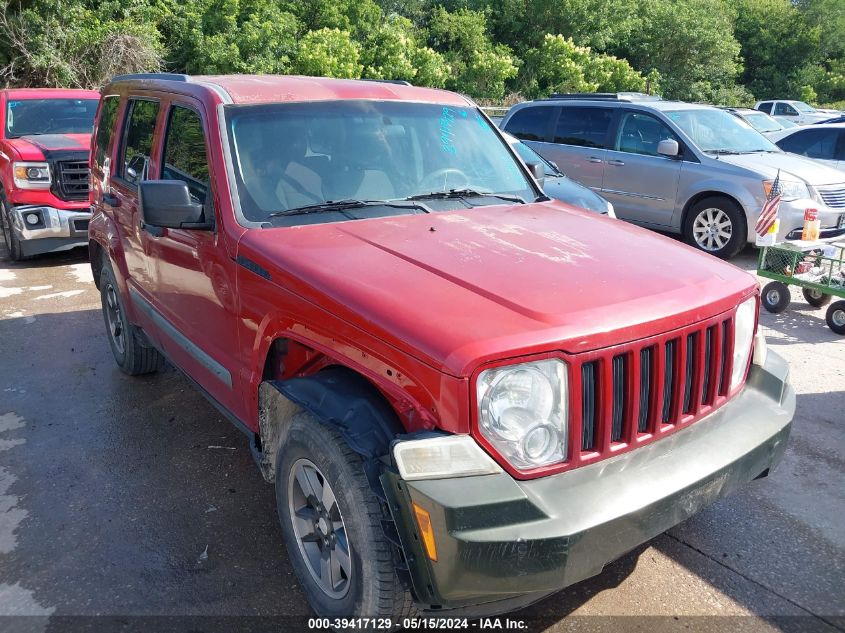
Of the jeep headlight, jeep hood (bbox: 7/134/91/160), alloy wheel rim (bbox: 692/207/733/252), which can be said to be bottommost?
alloy wheel rim (bbox: 692/207/733/252)

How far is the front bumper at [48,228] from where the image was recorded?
8117mm

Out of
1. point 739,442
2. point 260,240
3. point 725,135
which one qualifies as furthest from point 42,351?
point 725,135

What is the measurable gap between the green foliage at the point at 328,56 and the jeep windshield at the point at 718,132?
54.6 ft

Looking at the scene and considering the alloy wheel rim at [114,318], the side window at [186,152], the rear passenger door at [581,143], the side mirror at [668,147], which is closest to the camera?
the side window at [186,152]

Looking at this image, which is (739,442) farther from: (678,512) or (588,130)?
(588,130)

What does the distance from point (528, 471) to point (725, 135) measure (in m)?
8.64

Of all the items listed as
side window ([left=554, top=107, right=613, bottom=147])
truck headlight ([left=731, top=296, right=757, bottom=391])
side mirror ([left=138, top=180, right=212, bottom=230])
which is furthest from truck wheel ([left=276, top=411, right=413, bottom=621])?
side window ([left=554, top=107, right=613, bottom=147])

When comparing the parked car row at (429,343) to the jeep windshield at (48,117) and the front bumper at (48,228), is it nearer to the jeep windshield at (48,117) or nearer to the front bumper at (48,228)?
the front bumper at (48,228)

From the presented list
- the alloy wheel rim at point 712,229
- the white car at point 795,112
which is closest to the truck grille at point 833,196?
the alloy wheel rim at point 712,229

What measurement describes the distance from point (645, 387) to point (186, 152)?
2.54 meters

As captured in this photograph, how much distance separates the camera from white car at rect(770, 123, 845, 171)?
1148 cm

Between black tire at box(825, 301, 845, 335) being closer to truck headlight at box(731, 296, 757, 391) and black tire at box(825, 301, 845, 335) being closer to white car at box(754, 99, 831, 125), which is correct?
truck headlight at box(731, 296, 757, 391)

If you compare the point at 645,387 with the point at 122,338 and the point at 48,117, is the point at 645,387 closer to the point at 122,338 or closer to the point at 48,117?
the point at 122,338

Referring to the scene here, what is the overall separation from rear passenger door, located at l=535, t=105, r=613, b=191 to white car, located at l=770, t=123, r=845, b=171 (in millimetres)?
3498
